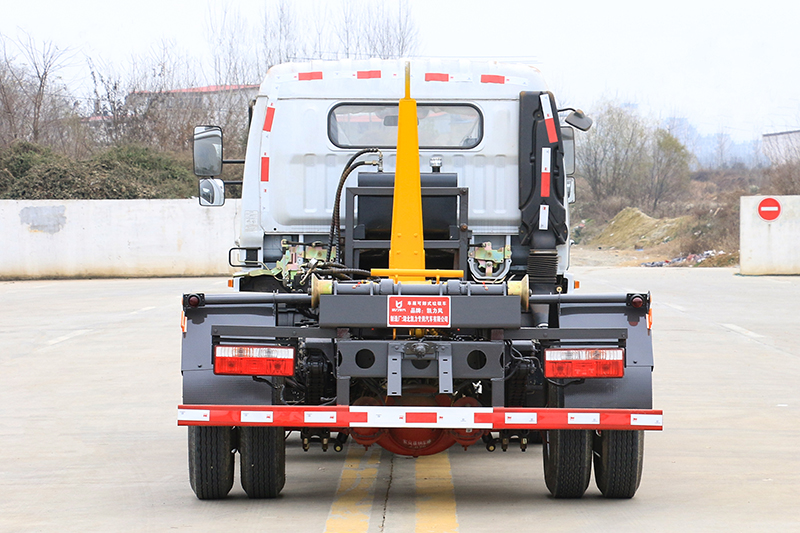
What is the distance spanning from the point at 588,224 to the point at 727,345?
45.0 meters

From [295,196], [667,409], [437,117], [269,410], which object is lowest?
[667,409]

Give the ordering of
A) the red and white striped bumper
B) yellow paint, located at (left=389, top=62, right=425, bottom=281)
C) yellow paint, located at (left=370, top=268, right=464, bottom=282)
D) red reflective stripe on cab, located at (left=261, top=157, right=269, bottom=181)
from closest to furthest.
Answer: the red and white striped bumper < yellow paint, located at (left=370, top=268, right=464, bottom=282) < yellow paint, located at (left=389, top=62, right=425, bottom=281) < red reflective stripe on cab, located at (left=261, top=157, right=269, bottom=181)

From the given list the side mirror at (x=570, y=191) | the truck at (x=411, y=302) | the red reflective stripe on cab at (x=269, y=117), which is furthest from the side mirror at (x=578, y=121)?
the red reflective stripe on cab at (x=269, y=117)

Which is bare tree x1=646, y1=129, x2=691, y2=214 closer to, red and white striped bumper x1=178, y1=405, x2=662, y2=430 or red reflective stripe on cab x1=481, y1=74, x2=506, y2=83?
red reflective stripe on cab x1=481, y1=74, x2=506, y2=83

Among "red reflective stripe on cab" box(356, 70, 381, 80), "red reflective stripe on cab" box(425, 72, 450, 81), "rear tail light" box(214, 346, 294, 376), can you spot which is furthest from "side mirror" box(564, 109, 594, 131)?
"rear tail light" box(214, 346, 294, 376)

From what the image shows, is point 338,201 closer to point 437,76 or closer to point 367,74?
point 367,74

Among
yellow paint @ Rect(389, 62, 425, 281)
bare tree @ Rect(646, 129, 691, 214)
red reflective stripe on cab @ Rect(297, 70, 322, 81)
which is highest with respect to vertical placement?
bare tree @ Rect(646, 129, 691, 214)

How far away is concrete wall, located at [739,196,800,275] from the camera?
91.9ft

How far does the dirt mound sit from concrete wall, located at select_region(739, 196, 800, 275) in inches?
629

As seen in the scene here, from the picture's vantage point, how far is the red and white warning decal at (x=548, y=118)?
694cm

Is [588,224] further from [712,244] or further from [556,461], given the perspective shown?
[556,461]

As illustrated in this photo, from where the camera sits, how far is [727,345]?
534 inches

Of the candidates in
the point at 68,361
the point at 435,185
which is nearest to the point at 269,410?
the point at 435,185

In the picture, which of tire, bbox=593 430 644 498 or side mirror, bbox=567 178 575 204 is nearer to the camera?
tire, bbox=593 430 644 498
